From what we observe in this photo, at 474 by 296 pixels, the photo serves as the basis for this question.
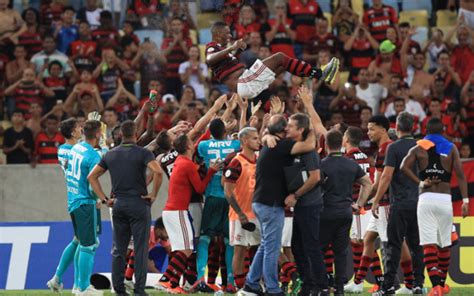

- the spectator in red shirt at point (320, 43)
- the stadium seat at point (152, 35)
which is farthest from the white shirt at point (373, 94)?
the stadium seat at point (152, 35)

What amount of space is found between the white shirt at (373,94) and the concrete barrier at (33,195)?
15.1ft

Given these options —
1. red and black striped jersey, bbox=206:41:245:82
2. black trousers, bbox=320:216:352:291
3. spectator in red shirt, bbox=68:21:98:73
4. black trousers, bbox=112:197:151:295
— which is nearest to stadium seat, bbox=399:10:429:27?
spectator in red shirt, bbox=68:21:98:73

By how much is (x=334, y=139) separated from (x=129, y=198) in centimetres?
262

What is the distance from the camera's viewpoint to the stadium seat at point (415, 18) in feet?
88.6

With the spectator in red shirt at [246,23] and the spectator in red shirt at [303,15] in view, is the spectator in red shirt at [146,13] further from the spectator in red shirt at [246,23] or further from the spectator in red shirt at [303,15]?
the spectator in red shirt at [303,15]

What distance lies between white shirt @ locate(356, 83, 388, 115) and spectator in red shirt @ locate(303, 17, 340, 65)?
1323mm

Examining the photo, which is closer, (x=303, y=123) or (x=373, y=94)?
(x=303, y=123)

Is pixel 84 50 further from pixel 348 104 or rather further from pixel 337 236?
pixel 337 236

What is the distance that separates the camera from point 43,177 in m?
22.7

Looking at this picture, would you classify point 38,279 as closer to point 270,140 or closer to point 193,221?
point 193,221

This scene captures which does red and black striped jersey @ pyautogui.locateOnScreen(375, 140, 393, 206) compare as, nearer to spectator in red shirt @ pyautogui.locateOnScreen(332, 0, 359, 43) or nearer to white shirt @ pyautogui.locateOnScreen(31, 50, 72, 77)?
spectator in red shirt @ pyautogui.locateOnScreen(332, 0, 359, 43)

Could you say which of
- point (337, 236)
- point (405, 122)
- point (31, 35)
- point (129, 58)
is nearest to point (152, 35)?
point (129, 58)

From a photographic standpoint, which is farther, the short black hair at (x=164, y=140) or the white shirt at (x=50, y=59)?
the white shirt at (x=50, y=59)

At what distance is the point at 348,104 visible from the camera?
2377cm
